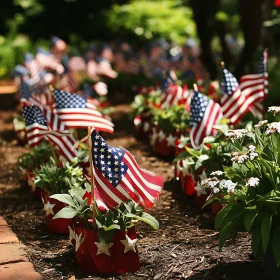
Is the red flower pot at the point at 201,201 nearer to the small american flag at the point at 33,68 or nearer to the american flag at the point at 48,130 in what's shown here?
the american flag at the point at 48,130

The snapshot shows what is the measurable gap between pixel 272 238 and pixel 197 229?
1.29m

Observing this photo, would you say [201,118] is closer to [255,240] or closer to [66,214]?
[66,214]

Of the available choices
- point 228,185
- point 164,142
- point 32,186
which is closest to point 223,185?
point 228,185

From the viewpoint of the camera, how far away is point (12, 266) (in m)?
4.50

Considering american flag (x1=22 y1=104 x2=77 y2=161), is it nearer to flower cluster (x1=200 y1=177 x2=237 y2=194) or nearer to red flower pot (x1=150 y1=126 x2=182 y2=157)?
red flower pot (x1=150 y1=126 x2=182 y2=157)

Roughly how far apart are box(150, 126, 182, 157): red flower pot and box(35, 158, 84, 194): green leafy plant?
2.22 meters

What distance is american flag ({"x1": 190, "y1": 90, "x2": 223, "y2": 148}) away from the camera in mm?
6270

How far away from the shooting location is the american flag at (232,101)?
22.3 feet

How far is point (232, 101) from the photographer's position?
683 cm

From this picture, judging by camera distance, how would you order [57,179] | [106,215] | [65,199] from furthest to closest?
[57,179], [65,199], [106,215]

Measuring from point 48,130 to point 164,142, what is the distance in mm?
2002

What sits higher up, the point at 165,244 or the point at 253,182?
the point at 253,182

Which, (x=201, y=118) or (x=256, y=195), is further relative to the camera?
(x=201, y=118)

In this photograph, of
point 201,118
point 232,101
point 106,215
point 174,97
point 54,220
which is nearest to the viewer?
point 106,215
